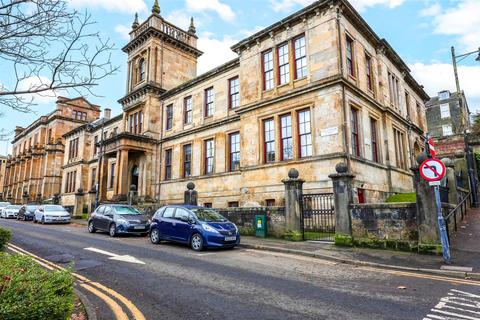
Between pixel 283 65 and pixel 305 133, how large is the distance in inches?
189

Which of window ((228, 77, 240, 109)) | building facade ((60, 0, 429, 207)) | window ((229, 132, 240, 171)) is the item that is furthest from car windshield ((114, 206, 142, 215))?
window ((228, 77, 240, 109))

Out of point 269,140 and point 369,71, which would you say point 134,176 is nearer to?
point 269,140

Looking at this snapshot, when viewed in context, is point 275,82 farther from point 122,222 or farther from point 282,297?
point 282,297

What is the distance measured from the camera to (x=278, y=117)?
58.6 feet

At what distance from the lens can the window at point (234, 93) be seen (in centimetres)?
→ 2186

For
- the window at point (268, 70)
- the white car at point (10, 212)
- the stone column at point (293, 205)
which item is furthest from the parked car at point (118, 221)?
the white car at point (10, 212)

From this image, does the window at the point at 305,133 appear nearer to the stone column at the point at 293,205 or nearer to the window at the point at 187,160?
the stone column at the point at 293,205

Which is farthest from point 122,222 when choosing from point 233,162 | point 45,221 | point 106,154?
point 106,154

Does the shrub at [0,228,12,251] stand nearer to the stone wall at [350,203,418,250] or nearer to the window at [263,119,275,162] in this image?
the stone wall at [350,203,418,250]

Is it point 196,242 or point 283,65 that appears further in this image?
point 283,65

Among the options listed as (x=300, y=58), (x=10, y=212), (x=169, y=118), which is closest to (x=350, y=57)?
(x=300, y=58)

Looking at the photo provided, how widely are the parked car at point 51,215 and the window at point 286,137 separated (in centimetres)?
1855

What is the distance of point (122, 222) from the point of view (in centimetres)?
1446

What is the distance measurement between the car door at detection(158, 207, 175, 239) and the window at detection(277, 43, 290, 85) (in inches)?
423
